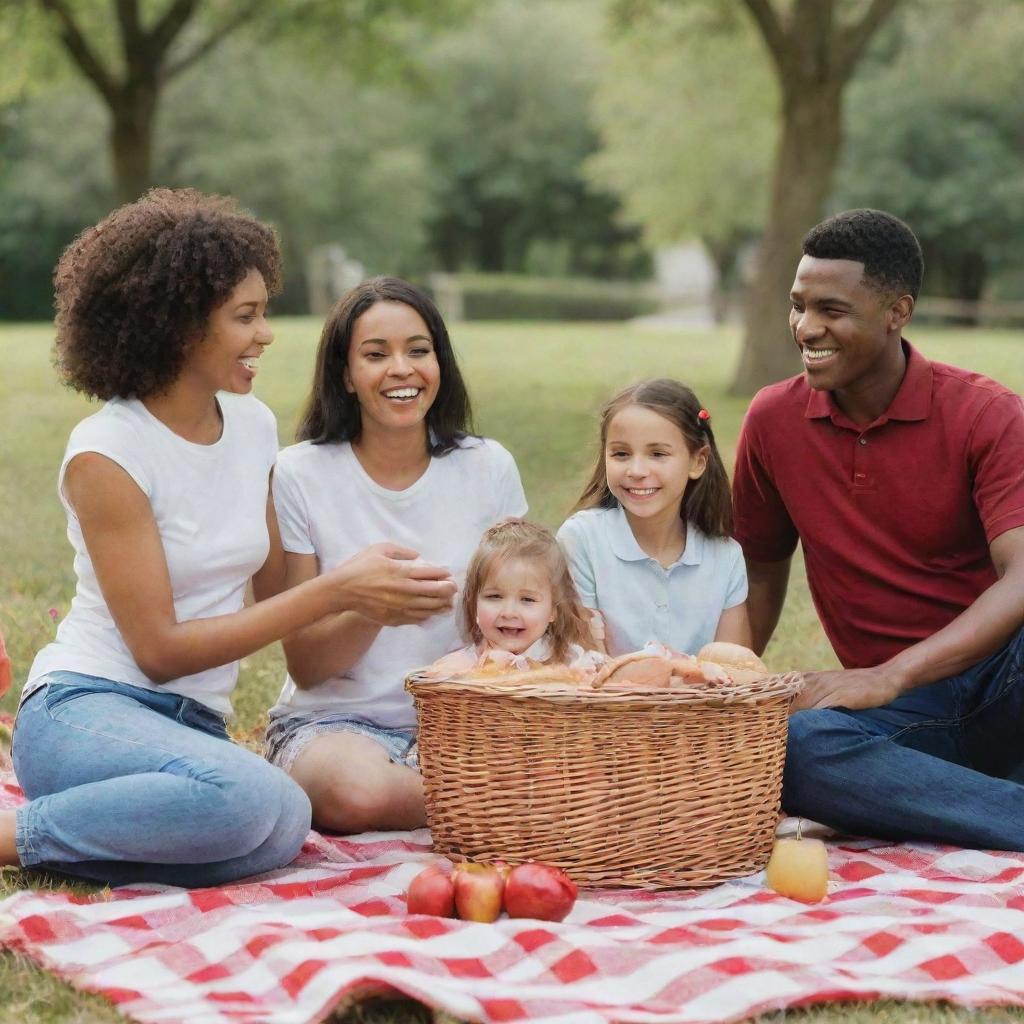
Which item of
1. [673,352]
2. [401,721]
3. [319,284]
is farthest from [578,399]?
[319,284]

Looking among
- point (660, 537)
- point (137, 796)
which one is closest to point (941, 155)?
point (660, 537)

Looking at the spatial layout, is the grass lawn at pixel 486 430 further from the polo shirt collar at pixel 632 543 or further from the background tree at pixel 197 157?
the background tree at pixel 197 157

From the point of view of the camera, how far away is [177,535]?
3600mm

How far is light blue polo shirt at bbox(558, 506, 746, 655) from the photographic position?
13.3 ft

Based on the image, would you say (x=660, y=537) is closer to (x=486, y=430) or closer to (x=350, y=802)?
(x=350, y=802)

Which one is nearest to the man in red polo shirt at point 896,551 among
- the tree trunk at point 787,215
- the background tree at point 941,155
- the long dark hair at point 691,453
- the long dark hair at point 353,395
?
the long dark hair at point 691,453

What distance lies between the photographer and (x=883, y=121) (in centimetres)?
3316

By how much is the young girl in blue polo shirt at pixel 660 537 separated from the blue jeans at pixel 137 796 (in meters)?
1.01

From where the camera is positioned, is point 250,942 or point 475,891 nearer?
point 250,942

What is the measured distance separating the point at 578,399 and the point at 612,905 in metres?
10.5

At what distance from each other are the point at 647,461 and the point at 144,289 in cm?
134

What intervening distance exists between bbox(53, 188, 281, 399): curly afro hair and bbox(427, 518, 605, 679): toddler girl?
0.89m

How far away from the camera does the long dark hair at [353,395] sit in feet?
13.0

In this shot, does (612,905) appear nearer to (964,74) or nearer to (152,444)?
(152,444)
